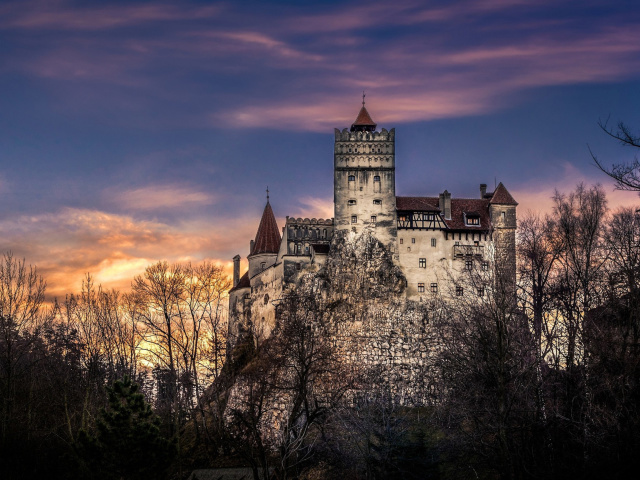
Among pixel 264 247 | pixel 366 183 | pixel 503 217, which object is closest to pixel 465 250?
pixel 503 217

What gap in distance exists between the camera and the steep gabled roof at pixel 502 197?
68188 millimetres

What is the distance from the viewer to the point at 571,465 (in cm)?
2978

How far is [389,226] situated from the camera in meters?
66.9

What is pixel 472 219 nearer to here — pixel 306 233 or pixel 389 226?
pixel 389 226

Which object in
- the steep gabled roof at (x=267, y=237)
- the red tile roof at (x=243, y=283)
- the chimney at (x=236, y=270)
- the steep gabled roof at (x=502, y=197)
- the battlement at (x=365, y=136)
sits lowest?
the red tile roof at (x=243, y=283)

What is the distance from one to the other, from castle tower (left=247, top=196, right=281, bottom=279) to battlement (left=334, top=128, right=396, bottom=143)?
12823 millimetres

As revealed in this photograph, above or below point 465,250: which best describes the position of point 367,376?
below

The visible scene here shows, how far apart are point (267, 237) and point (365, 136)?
15139mm

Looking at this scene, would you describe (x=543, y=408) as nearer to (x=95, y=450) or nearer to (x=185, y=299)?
(x=95, y=450)

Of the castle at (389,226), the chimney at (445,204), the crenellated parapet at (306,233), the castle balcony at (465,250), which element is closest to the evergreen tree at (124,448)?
the castle at (389,226)

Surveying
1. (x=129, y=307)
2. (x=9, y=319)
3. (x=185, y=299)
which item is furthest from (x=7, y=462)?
(x=129, y=307)

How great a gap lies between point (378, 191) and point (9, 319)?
36.8 meters

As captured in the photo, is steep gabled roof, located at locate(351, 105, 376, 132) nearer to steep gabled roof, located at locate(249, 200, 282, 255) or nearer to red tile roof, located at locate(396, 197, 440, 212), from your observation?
red tile roof, located at locate(396, 197, 440, 212)

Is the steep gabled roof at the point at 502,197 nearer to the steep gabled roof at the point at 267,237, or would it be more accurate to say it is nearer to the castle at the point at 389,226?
the castle at the point at 389,226
